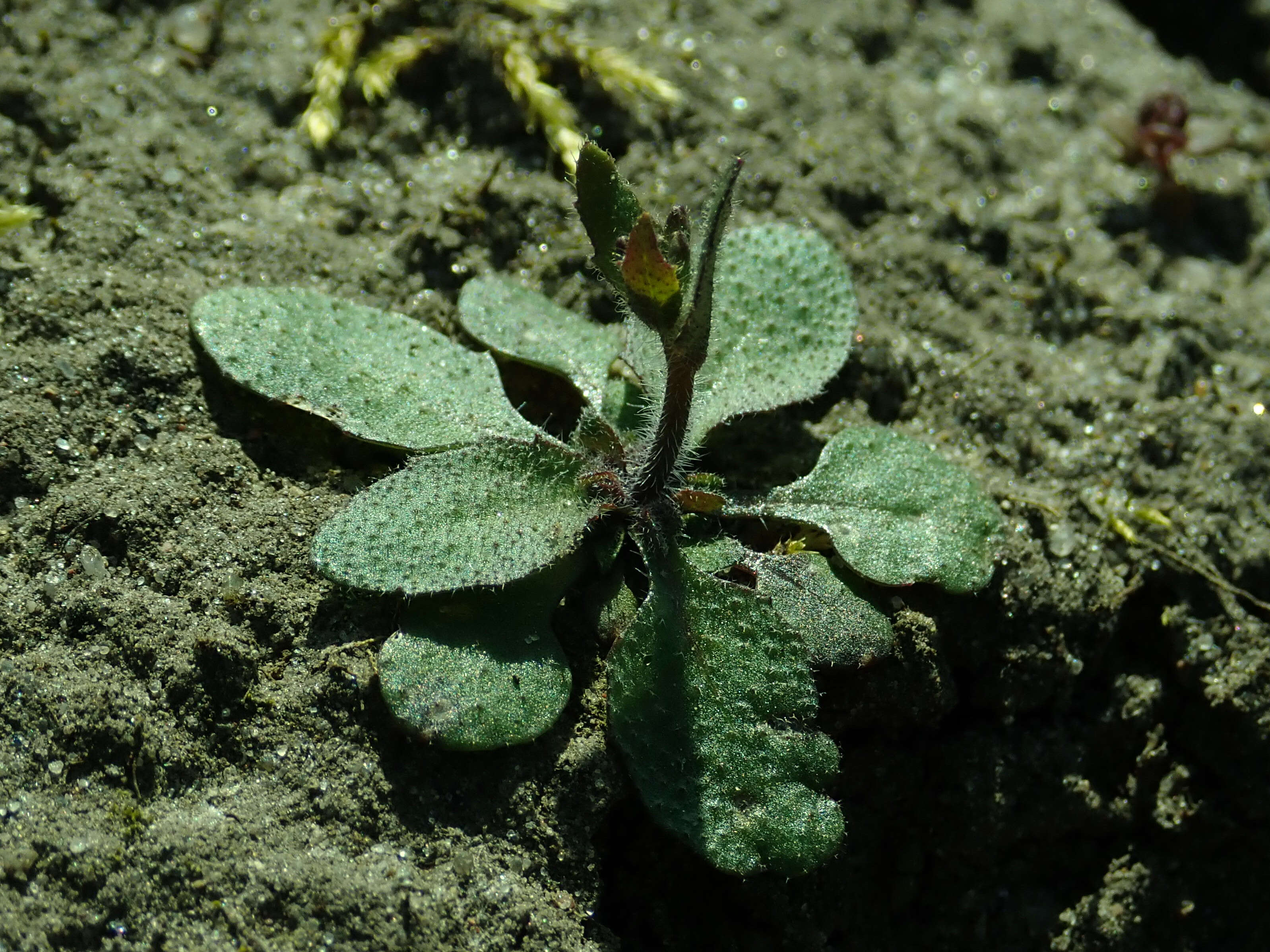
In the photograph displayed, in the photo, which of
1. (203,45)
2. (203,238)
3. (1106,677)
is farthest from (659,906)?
(203,45)

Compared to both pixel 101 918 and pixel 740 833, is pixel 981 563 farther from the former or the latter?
pixel 101 918

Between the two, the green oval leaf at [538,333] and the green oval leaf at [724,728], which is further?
the green oval leaf at [538,333]

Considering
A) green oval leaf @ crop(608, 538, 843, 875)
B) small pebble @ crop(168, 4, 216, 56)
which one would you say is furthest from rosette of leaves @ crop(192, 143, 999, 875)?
small pebble @ crop(168, 4, 216, 56)

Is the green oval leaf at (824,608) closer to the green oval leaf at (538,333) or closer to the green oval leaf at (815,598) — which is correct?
the green oval leaf at (815,598)

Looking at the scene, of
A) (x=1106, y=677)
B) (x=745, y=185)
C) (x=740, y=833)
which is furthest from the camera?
(x=745, y=185)

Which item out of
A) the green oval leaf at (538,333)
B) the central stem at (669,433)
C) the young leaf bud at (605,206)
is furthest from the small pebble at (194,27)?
the central stem at (669,433)

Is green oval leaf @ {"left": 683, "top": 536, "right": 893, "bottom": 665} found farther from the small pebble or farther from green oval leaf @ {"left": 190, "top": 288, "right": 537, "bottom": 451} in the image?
the small pebble
